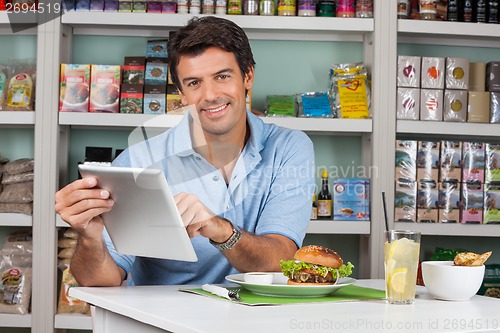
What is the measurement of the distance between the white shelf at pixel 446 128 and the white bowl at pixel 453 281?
161cm

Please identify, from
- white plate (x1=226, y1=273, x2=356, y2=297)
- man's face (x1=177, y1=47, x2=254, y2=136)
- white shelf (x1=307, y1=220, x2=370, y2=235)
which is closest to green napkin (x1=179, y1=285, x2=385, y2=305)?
white plate (x1=226, y1=273, x2=356, y2=297)

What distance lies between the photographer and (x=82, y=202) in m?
1.53

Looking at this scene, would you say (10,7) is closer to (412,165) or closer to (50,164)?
(50,164)

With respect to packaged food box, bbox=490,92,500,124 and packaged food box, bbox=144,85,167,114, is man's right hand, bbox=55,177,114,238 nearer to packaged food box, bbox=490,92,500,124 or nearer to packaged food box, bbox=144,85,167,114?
packaged food box, bbox=144,85,167,114

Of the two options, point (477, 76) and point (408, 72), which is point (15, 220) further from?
point (477, 76)

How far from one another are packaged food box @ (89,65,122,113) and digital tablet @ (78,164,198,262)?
1465 mm

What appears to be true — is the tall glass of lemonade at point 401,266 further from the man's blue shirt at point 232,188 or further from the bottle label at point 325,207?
the bottle label at point 325,207

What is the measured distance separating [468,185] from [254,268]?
1.57m

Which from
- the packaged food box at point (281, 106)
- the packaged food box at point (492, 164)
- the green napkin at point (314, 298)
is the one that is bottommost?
the green napkin at point (314, 298)

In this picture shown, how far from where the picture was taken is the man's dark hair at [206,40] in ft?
6.78

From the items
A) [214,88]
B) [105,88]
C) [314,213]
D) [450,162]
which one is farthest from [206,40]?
[450,162]

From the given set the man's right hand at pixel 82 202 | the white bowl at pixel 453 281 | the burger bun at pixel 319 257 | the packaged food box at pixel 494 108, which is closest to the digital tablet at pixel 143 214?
the man's right hand at pixel 82 202

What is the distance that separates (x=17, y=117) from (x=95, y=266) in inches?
59.0

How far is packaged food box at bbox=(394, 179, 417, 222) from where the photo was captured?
121 inches
